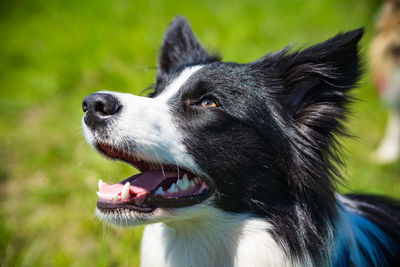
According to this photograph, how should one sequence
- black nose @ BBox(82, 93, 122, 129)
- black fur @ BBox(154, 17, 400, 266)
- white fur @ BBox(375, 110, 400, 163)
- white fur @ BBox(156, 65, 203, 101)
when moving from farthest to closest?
1. white fur @ BBox(375, 110, 400, 163)
2. white fur @ BBox(156, 65, 203, 101)
3. black fur @ BBox(154, 17, 400, 266)
4. black nose @ BBox(82, 93, 122, 129)

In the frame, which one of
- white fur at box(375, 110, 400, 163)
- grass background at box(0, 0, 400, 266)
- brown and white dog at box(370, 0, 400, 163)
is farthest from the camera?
white fur at box(375, 110, 400, 163)

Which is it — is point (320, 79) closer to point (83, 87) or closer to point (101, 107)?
point (101, 107)

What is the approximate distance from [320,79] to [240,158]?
1.98 feet

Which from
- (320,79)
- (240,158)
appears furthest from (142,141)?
(320,79)

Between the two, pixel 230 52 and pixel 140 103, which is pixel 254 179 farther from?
pixel 230 52

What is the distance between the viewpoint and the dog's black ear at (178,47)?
2.63 m

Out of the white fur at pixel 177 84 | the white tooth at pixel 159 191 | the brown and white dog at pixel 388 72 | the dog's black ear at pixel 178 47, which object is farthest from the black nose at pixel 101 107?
the brown and white dog at pixel 388 72

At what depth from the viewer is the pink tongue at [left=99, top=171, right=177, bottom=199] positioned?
1860mm

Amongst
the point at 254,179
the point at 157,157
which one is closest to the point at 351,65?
the point at 254,179

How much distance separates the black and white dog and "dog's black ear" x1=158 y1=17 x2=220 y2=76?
0.57 meters

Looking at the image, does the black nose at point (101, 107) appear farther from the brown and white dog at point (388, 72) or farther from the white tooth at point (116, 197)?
the brown and white dog at point (388, 72)

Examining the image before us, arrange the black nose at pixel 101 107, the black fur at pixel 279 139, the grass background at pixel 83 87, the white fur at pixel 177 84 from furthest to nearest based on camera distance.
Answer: the grass background at pixel 83 87 < the white fur at pixel 177 84 < the black fur at pixel 279 139 < the black nose at pixel 101 107

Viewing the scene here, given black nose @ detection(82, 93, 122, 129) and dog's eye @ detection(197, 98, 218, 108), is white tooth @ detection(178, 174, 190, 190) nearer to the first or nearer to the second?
dog's eye @ detection(197, 98, 218, 108)

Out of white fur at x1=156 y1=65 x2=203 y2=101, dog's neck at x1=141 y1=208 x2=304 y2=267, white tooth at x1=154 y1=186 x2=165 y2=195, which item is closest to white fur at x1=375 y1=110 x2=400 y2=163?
dog's neck at x1=141 y1=208 x2=304 y2=267
